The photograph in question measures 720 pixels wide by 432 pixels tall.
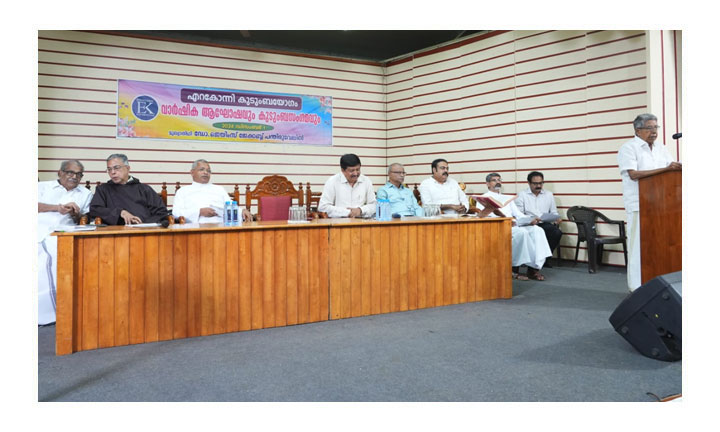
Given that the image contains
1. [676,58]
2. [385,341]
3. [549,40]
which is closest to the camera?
[385,341]

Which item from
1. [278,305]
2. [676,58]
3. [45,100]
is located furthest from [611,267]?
[45,100]

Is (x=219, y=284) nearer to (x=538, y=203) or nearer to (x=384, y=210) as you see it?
(x=384, y=210)

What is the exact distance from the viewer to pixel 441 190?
5.30 metres

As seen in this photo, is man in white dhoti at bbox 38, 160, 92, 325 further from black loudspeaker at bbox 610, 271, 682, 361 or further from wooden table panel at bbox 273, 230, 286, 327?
black loudspeaker at bbox 610, 271, 682, 361

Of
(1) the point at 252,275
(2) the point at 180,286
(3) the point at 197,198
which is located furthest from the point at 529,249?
(2) the point at 180,286

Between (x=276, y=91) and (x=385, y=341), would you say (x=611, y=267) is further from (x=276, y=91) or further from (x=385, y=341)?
(x=276, y=91)

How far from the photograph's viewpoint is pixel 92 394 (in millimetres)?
2053

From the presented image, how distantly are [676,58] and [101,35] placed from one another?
7230mm

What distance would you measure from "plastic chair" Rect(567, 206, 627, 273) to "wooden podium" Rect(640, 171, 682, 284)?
6.56ft

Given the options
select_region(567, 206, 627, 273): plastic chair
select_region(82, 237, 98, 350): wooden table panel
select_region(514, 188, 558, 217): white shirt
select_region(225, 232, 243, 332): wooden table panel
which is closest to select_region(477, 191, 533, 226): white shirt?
select_region(514, 188, 558, 217): white shirt

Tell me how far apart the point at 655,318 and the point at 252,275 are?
2406mm

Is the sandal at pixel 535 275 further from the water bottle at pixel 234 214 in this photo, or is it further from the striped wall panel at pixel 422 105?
the water bottle at pixel 234 214

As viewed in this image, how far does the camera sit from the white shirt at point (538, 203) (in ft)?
19.6

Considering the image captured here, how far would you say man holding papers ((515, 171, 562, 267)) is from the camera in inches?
230
